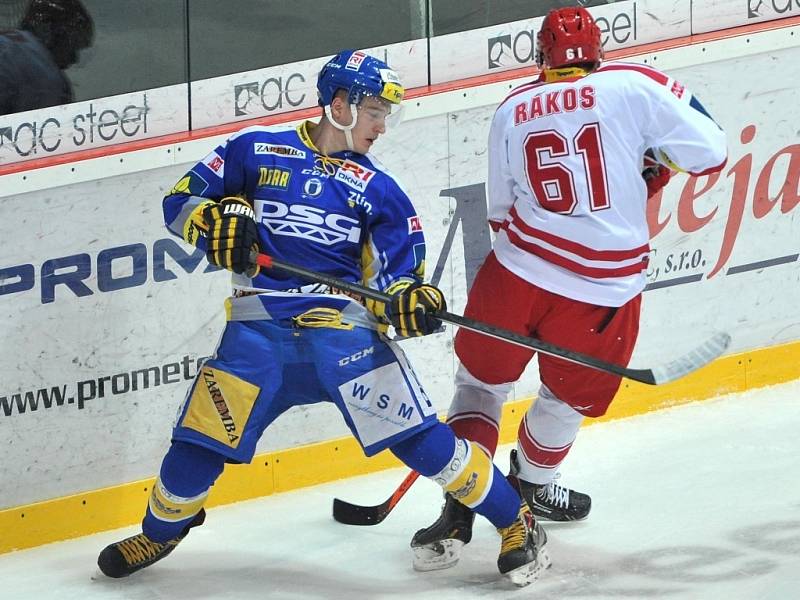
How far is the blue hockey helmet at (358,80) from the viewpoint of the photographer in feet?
11.8

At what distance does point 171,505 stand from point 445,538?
2.21 ft

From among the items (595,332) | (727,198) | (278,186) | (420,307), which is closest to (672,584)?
(595,332)

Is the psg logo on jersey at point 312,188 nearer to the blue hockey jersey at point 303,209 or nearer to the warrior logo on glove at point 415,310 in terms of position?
the blue hockey jersey at point 303,209

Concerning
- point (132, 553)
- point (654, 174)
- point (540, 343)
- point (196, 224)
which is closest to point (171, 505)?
point (132, 553)

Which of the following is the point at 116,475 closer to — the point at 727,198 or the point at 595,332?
the point at 595,332

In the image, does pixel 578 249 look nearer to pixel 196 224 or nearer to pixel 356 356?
pixel 356 356

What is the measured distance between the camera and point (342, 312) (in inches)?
146

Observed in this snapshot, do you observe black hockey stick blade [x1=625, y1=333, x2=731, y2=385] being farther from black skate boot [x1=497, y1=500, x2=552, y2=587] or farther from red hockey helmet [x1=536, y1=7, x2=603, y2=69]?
red hockey helmet [x1=536, y1=7, x2=603, y2=69]

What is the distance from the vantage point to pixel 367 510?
428 cm

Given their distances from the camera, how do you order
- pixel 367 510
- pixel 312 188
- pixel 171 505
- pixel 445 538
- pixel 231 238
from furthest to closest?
pixel 367 510 < pixel 445 538 < pixel 171 505 < pixel 312 188 < pixel 231 238

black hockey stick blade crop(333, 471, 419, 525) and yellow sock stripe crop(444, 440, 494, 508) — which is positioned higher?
yellow sock stripe crop(444, 440, 494, 508)

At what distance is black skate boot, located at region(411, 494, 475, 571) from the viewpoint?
3.98 metres

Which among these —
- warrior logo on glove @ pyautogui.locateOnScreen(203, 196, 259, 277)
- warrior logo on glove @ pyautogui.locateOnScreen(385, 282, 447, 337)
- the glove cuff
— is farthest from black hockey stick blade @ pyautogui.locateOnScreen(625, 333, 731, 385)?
the glove cuff

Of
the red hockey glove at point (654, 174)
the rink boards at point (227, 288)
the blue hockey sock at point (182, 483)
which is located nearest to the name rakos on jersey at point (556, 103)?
the red hockey glove at point (654, 174)
